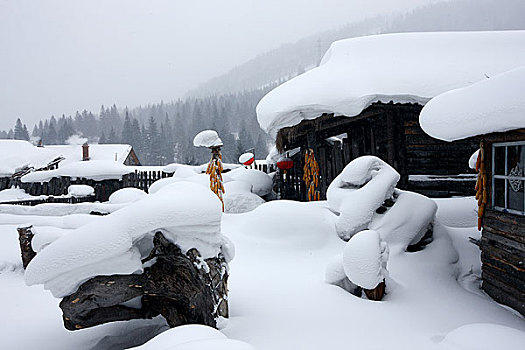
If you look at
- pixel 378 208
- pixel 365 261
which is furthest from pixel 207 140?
pixel 365 261

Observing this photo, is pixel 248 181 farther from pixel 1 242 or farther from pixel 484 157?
pixel 484 157

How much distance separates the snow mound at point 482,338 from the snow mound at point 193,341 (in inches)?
95.9

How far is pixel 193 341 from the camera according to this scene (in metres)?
2.32

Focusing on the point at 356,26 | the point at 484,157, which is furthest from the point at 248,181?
the point at 356,26

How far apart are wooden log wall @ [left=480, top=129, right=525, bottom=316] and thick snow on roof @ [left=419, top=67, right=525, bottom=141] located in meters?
0.66

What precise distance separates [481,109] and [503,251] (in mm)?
2169

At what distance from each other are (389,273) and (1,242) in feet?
27.0

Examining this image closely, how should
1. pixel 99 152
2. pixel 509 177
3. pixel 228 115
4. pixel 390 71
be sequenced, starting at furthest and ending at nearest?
pixel 228 115 → pixel 99 152 → pixel 390 71 → pixel 509 177

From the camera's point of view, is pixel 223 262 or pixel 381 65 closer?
pixel 223 262

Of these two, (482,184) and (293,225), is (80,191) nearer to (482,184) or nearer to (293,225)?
(293,225)

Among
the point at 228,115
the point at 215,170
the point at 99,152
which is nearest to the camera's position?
the point at 215,170

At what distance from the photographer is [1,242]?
796 cm

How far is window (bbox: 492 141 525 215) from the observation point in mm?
4797

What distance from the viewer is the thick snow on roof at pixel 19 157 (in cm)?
2210
